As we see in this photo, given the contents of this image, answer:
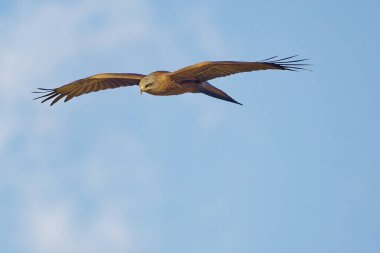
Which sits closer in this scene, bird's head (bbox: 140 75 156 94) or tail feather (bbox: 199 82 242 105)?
bird's head (bbox: 140 75 156 94)

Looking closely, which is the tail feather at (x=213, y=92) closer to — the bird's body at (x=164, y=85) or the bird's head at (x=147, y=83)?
the bird's body at (x=164, y=85)

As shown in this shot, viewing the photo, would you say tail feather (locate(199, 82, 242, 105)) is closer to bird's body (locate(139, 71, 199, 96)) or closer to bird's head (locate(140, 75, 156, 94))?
bird's body (locate(139, 71, 199, 96))

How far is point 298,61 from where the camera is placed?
15930 mm

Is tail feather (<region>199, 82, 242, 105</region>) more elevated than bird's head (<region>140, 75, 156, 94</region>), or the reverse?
tail feather (<region>199, 82, 242, 105</region>)

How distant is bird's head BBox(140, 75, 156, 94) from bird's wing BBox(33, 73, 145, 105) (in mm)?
1204

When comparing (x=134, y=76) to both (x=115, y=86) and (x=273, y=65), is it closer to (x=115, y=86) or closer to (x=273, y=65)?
(x=115, y=86)

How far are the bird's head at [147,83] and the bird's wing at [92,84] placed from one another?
1204 mm

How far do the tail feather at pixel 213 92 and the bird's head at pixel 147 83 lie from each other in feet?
3.34

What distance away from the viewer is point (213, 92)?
17.7 meters

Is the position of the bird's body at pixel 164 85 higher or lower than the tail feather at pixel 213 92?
lower

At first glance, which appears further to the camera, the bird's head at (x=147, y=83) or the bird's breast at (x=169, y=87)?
the bird's head at (x=147, y=83)

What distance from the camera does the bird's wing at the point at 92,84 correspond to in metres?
18.6

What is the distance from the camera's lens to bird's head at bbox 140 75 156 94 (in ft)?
55.2

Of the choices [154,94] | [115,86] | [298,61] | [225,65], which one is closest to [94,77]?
[115,86]
